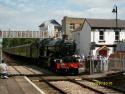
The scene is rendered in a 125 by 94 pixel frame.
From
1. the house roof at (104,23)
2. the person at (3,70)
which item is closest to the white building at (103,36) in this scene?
the house roof at (104,23)

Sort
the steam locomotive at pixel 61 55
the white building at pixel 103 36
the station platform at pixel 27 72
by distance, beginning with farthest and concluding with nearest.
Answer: the white building at pixel 103 36 → the station platform at pixel 27 72 → the steam locomotive at pixel 61 55

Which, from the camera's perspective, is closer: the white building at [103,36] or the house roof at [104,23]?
the white building at [103,36]

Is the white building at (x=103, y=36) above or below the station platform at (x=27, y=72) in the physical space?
above

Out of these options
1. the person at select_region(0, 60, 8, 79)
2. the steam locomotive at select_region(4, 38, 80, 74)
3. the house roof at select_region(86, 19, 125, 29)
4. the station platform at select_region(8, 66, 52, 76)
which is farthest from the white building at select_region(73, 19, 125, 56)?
the person at select_region(0, 60, 8, 79)

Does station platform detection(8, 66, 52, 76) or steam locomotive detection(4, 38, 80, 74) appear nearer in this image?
steam locomotive detection(4, 38, 80, 74)

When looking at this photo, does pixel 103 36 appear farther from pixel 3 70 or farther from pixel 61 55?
pixel 3 70

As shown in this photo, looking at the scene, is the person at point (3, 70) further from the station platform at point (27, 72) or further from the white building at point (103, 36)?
the white building at point (103, 36)

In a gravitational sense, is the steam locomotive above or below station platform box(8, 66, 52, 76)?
above

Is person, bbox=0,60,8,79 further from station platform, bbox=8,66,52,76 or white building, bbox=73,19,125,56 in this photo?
white building, bbox=73,19,125,56

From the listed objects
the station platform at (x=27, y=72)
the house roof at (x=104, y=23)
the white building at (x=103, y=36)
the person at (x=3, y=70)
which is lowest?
the station platform at (x=27, y=72)

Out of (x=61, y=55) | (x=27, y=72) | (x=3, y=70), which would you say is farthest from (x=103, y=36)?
(x=3, y=70)

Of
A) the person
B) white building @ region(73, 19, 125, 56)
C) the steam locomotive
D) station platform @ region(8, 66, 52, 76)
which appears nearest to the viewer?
the person

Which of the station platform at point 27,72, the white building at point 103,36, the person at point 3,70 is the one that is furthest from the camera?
the white building at point 103,36

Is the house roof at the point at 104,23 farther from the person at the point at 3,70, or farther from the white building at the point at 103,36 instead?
the person at the point at 3,70
